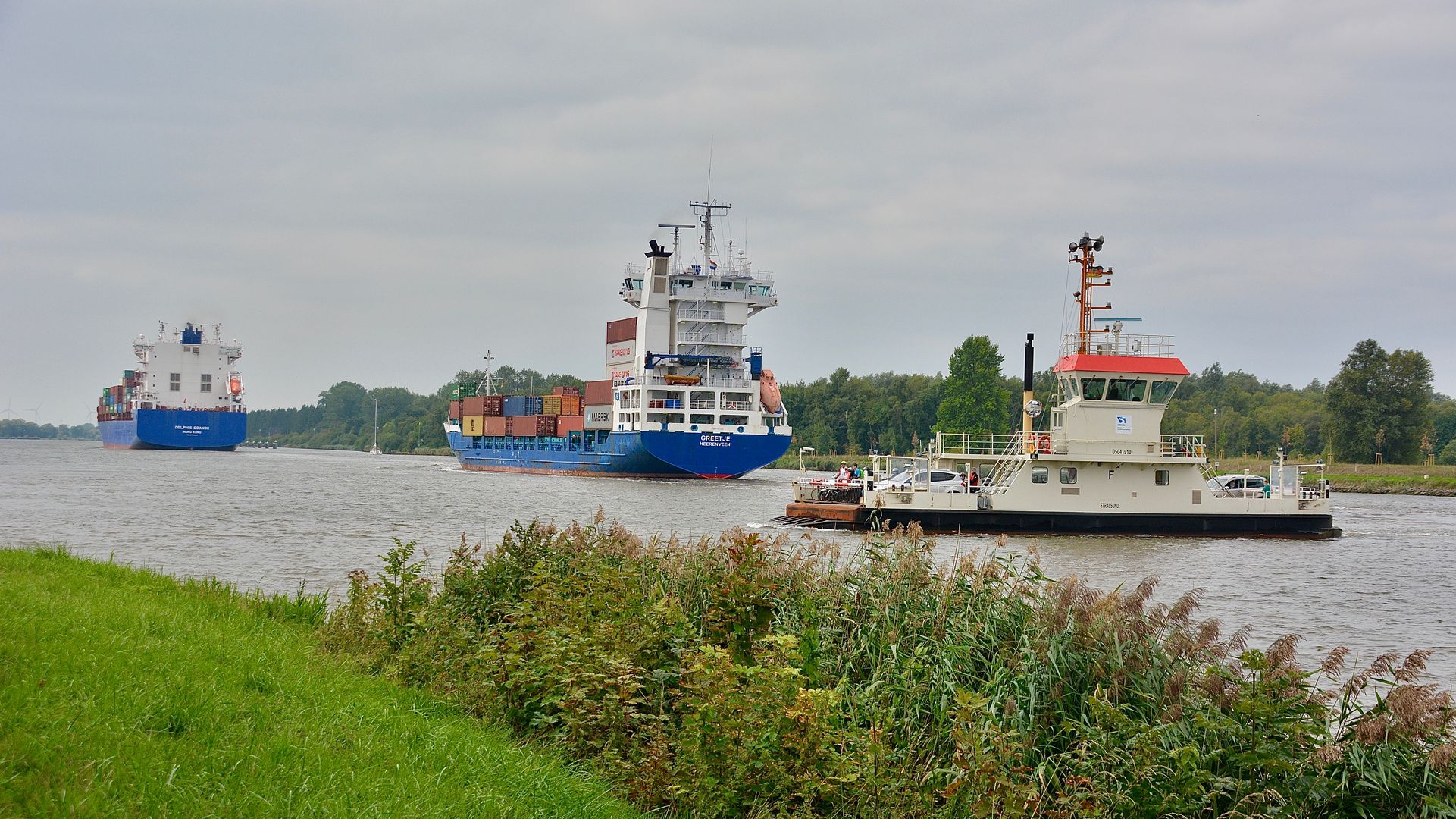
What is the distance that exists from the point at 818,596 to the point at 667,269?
6262 cm

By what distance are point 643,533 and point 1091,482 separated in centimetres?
1439

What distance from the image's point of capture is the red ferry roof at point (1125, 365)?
30.6 m

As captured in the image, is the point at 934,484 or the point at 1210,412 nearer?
the point at 934,484

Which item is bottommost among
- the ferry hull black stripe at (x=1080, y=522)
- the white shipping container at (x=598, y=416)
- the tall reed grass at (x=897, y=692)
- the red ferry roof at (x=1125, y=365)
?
the ferry hull black stripe at (x=1080, y=522)

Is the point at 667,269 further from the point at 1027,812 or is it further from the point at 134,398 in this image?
the point at 134,398

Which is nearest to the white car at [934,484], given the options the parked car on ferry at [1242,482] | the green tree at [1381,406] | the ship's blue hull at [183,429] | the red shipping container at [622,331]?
the parked car on ferry at [1242,482]

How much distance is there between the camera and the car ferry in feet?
100

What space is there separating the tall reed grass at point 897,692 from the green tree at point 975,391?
76988 millimetres

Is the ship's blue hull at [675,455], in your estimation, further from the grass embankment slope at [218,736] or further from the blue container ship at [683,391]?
the grass embankment slope at [218,736]

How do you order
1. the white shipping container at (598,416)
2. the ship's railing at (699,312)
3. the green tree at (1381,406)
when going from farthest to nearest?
the green tree at (1381,406)
the white shipping container at (598,416)
the ship's railing at (699,312)

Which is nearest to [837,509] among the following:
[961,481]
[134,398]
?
[961,481]

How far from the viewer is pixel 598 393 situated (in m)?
72.9

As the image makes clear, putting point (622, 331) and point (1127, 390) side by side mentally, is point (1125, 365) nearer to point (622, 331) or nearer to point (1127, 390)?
point (1127, 390)

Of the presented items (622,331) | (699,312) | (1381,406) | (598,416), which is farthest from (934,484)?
(1381,406)
